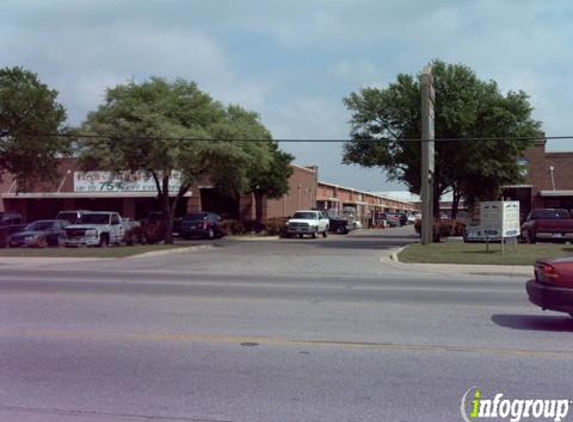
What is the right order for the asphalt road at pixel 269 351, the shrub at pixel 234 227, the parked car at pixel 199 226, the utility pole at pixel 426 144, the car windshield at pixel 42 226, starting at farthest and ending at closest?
the shrub at pixel 234 227 < the parked car at pixel 199 226 < the car windshield at pixel 42 226 < the utility pole at pixel 426 144 < the asphalt road at pixel 269 351

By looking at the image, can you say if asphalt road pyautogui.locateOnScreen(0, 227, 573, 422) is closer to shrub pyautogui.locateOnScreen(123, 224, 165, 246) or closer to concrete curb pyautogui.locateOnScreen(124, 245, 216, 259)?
concrete curb pyautogui.locateOnScreen(124, 245, 216, 259)

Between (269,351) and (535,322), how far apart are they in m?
4.46

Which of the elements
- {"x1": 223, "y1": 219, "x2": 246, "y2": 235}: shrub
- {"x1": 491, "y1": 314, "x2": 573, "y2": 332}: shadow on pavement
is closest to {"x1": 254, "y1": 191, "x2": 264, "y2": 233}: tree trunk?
{"x1": 223, "y1": 219, "x2": 246, "y2": 235}: shrub

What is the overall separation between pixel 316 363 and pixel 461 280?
10.6 m

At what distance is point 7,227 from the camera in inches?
1321

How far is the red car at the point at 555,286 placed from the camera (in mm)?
8859

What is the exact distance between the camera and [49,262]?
23.3 metres

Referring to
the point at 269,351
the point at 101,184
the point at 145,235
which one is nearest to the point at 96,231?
the point at 145,235

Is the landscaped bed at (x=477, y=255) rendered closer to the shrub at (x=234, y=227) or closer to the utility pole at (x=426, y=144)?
the utility pole at (x=426, y=144)

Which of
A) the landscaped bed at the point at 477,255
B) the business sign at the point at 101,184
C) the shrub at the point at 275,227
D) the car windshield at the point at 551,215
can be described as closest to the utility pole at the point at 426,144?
the landscaped bed at the point at 477,255

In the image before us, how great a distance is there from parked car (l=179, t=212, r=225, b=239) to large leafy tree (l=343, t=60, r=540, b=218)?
9.41 m

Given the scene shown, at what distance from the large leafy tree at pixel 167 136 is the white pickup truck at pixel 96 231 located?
2.40 m

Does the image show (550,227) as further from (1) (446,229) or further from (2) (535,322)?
(2) (535,322)

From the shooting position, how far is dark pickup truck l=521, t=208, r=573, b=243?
32.2 metres
